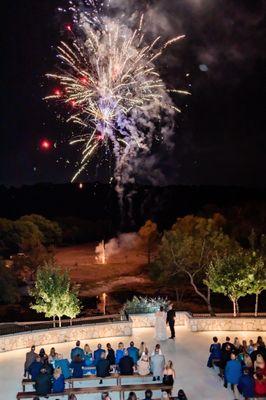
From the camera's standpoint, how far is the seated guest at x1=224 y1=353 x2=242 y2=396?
13.2 meters

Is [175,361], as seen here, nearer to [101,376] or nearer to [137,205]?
[101,376]

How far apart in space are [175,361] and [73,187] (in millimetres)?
109045

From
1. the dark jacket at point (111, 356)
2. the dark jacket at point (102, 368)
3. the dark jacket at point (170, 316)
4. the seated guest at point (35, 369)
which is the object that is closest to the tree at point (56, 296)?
the dark jacket at point (170, 316)

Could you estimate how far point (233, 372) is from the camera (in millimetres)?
13250

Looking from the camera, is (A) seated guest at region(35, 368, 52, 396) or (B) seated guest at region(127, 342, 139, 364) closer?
(A) seated guest at region(35, 368, 52, 396)

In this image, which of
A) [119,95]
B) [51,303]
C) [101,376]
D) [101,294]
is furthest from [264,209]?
[101,376]

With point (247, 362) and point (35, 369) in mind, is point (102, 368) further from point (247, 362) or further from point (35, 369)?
point (247, 362)

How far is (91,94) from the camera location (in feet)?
99.0

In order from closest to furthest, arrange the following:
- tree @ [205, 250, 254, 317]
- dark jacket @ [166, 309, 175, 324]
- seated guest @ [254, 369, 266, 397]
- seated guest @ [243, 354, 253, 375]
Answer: seated guest @ [254, 369, 266, 397]
seated guest @ [243, 354, 253, 375]
dark jacket @ [166, 309, 175, 324]
tree @ [205, 250, 254, 317]

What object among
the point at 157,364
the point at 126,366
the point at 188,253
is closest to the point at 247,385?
the point at 157,364

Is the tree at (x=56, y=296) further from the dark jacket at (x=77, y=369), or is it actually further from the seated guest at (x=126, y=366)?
the seated guest at (x=126, y=366)

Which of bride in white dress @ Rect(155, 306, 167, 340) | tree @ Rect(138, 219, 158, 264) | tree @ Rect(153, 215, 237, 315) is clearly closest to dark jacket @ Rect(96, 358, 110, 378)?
bride in white dress @ Rect(155, 306, 167, 340)

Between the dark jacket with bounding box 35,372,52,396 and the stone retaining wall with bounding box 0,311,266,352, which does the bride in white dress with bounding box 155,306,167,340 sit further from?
the dark jacket with bounding box 35,372,52,396

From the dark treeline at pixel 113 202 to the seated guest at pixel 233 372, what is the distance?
268 feet
